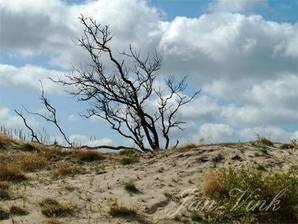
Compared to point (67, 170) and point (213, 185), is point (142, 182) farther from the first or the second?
point (67, 170)

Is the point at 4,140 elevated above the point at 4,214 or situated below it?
above

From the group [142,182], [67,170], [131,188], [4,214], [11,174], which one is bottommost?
[4,214]

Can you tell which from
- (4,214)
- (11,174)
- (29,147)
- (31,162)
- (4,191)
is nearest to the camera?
(4,214)

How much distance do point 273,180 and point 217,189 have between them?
3.69 feet

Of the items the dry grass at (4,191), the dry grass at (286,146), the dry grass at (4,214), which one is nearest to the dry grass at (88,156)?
the dry grass at (4,191)

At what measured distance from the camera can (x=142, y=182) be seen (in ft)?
42.5

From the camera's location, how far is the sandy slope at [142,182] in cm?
1140

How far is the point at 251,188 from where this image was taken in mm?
11055

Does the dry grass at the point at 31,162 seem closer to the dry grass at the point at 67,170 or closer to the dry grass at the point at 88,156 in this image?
the dry grass at the point at 67,170

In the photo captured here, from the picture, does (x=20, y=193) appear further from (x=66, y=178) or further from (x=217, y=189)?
(x=217, y=189)

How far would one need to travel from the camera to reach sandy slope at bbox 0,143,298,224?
11.4 metres

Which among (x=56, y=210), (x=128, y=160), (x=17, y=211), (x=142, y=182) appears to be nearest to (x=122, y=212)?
(x=56, y=210)

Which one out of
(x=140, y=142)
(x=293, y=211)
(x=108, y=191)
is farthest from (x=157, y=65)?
(x=293, y=211)

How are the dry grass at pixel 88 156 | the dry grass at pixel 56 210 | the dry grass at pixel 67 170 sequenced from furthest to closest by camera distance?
1. the dry grass at pixel 88 156
2. the dry grass at pixel 67 170
3. the dry grass at pixel 56 210
